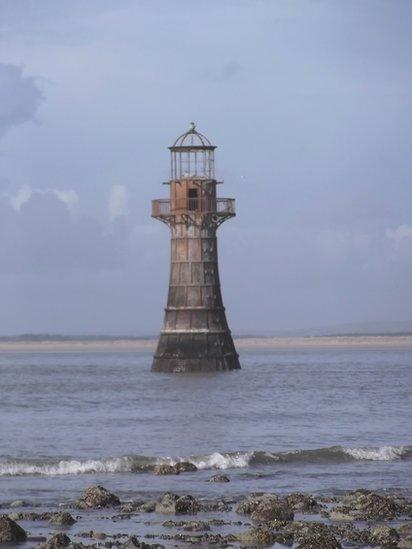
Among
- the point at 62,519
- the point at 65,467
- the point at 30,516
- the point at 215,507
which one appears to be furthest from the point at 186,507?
the point at 65,467

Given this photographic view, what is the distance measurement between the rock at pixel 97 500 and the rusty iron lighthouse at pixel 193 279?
128 ft

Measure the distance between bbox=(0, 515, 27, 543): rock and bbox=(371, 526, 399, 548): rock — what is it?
592 centimetres

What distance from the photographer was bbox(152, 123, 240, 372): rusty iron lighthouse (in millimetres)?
67625

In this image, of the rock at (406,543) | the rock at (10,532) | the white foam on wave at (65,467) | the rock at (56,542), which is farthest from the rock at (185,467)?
the rock at (406,543)

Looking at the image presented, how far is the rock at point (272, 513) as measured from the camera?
2634 centimetres

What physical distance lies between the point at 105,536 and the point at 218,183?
150 feet

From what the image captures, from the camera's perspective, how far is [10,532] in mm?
24359

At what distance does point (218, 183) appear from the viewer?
6938 cm

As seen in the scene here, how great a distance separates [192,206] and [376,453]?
31.5 meters

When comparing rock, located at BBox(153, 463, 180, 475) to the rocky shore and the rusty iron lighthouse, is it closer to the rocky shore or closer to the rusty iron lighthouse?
the rocky shore

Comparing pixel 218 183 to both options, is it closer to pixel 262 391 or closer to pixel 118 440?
pixel 262 391

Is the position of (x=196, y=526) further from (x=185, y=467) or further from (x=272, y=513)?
(x=185, y=467)

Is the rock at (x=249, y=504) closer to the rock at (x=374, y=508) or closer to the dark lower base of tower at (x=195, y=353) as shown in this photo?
the rock at (x=374, y=508)

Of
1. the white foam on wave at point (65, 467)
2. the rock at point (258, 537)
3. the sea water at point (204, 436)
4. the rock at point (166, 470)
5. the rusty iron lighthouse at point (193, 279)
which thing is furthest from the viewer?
the rusty iron lighthouse at point (193, 279)
